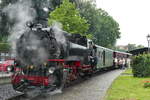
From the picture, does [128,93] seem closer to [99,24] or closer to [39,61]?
[39,61]

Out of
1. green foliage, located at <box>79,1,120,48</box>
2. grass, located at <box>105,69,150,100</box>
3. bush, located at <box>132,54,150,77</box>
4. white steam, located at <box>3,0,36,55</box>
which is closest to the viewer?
grass, located at <box>105,69,150,100</box>

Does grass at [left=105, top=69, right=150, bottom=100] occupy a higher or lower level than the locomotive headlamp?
lower

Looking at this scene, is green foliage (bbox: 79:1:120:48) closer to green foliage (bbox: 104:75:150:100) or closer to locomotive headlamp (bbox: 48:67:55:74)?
green foliage (bbox: 104:75:150:100)

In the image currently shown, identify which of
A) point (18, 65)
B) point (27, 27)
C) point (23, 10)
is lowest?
point (18, 65)

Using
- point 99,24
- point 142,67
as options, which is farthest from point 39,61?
point 99,24

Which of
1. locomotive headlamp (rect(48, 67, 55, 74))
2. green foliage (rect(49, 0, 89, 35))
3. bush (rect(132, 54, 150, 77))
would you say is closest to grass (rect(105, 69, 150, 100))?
locomotive headlamp (rect(48, 67, 55, 74))

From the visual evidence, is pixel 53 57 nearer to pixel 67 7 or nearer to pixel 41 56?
pixel 41 56

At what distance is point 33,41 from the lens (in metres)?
11.7

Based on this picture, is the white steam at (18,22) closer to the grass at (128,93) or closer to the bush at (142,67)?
the grass at (128,93)

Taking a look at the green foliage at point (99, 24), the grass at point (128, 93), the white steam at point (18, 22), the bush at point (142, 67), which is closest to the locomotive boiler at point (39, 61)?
the white steam at point (18, 22)

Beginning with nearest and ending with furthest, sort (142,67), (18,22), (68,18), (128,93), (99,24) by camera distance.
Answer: (128,93)
(18,22)
(142,67)
(68,18)
(99,24)

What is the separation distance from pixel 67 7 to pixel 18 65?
720 inches

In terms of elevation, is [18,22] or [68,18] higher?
[68,18]

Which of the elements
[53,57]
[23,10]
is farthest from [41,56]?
[23,10]
